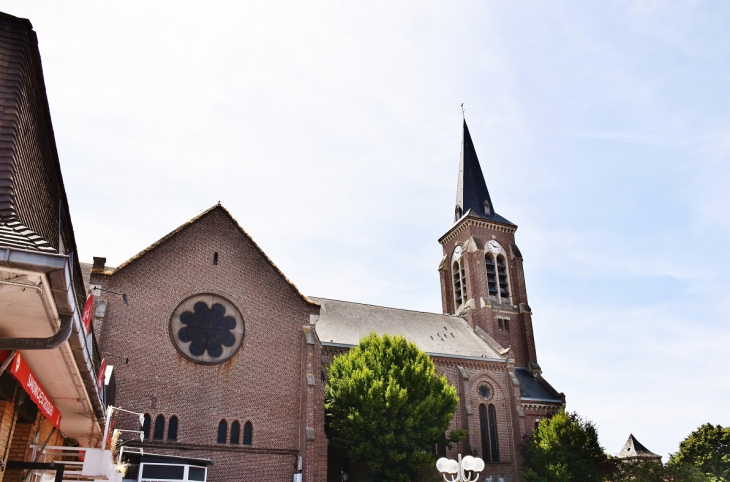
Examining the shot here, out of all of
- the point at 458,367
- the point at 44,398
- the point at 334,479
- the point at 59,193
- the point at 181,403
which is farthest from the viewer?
the point at 458,367

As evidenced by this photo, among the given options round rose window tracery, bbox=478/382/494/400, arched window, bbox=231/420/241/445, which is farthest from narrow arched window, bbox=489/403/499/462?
arched window, bbox=231/420/241/445

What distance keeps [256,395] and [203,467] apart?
3.88 m

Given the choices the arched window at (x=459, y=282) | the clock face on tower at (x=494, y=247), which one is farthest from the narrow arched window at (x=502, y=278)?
the arched window at (x=459, y=282)

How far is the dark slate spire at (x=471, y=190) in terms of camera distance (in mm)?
51250

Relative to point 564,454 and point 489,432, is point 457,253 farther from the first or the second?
point 564,454

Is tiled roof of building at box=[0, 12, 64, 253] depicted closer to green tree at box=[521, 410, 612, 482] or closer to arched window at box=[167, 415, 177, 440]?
arched window at box=[167, 415, 177, 440]

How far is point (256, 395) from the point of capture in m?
25.1

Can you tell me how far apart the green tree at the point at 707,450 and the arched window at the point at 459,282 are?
820 inches

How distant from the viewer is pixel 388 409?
90.5 feet

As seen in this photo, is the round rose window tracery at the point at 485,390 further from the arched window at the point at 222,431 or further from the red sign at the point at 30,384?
the red sign at the point at 30,384

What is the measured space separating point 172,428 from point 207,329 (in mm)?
4246

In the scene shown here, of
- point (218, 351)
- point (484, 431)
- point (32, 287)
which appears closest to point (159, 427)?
point (218, 351)

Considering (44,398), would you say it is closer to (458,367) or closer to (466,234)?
(458,367)

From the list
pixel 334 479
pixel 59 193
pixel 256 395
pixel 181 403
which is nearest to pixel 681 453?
pixel 334 479
